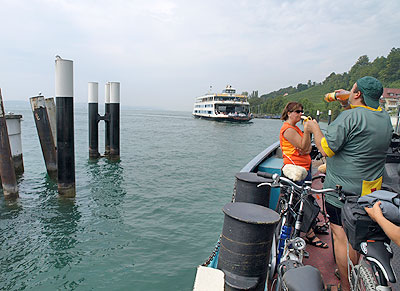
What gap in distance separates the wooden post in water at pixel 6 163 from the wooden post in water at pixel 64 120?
1140mm

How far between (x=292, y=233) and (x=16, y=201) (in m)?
8.01

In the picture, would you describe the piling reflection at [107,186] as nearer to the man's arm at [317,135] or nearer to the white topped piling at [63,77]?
the white topped piling at [63,77]

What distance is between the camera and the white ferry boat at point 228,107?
2308 inches

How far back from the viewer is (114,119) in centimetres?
1470

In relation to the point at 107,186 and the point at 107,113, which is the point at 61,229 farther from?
the point at 107,113

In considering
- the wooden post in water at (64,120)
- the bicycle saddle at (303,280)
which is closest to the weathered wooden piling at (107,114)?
the wooden post in water at (64,120)

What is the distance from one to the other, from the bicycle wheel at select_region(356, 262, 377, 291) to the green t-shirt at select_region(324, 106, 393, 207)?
586 mm

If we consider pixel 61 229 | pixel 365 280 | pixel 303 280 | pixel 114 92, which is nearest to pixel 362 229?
pixel 365 280

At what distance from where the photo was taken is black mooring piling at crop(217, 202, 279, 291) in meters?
2.53

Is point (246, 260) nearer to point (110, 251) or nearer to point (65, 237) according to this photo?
point (110, 251)

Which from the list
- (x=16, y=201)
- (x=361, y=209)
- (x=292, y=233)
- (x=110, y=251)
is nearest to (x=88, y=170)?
(x=16, y=201)

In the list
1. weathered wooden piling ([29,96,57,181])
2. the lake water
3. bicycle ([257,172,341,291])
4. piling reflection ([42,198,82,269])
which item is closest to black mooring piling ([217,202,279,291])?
bicycle ([257,172,341,291])

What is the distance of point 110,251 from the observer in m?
5.99

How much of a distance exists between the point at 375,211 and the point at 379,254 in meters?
0.29
